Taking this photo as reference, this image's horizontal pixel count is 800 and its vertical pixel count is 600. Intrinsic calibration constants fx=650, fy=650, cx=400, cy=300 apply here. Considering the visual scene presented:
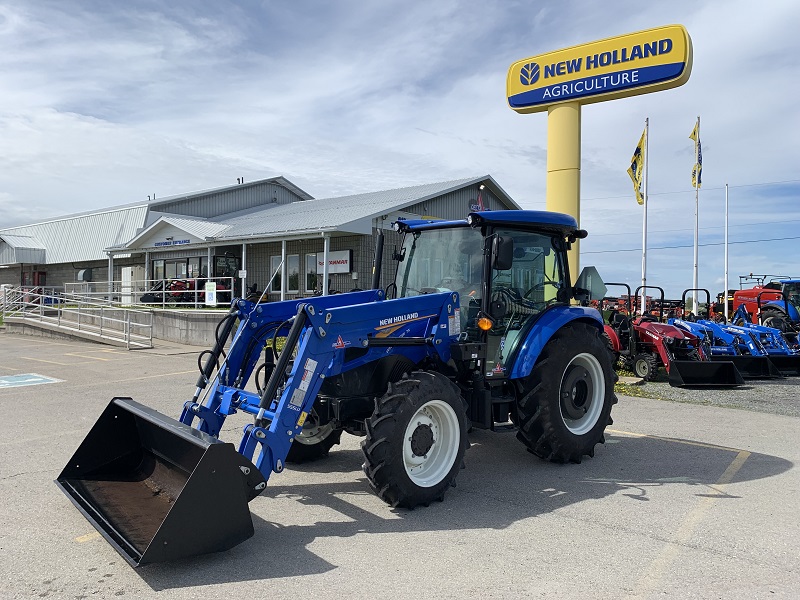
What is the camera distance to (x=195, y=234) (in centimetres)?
2420

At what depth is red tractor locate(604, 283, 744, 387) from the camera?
12.0 meters

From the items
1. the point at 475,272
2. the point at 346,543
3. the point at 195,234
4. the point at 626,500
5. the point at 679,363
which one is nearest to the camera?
the point at 346,543

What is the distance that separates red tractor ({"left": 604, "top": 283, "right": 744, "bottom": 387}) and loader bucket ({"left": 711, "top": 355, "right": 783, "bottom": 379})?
84cm

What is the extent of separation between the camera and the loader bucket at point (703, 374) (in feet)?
39.2

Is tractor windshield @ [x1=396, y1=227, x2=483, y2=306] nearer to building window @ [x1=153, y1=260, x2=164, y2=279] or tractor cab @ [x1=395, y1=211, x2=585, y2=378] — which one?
tractor cab @ [x1=395, y1=211, x2=585, y2=378]

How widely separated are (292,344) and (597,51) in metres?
11.8

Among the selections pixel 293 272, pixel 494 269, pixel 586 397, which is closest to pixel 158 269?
pixel 293 272

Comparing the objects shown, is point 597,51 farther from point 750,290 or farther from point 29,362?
point 29,362

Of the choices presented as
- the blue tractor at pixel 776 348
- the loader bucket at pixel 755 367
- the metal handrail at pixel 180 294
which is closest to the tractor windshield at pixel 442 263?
the loader bucket at pixel 755 367


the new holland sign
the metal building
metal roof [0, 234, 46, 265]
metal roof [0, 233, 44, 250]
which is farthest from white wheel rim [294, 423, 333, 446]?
metal roof [0, 233, 44, 250]

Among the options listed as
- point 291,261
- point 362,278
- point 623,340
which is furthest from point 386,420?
point 291,261

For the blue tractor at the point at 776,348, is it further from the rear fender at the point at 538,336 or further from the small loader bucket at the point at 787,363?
the rear fender at the point at 538,336

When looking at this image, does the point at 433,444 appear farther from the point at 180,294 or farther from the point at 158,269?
the point at 158,269

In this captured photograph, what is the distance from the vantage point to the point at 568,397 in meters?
6.42
